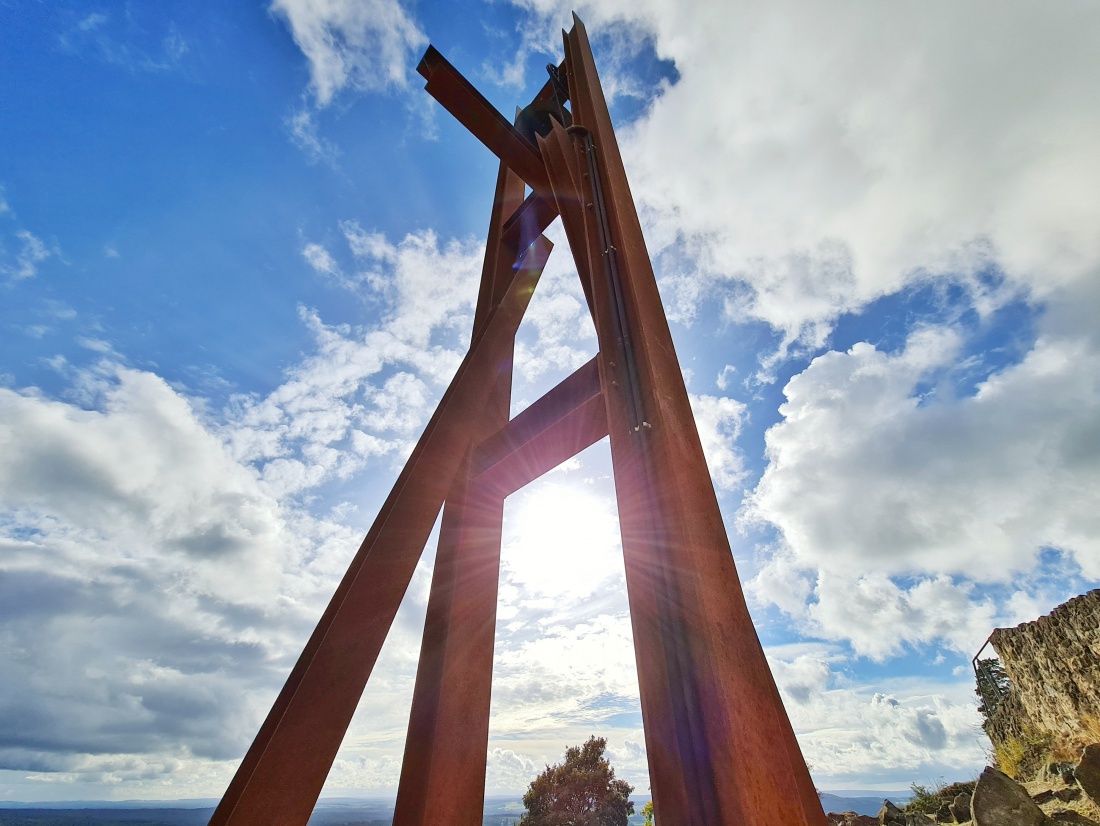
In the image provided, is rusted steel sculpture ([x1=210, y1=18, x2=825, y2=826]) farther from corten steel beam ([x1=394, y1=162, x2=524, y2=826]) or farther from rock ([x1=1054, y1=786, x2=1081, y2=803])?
rock ([x1=1054, y1=786, x2=1081, y2=803])

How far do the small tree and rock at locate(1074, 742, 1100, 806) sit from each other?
14.3 m

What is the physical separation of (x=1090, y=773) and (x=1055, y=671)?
169 inches

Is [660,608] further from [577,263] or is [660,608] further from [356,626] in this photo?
[577,263]

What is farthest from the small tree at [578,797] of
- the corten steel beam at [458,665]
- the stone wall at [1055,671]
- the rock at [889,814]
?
the corten steel beam at [458,665]

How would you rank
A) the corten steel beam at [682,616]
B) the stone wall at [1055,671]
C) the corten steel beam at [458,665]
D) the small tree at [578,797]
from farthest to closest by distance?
1. the small tree at [578,797]
2. the stone wall at [1055,671]
3. the corten steel beam at [458,665]
4. the corten steel beam at [682,616]

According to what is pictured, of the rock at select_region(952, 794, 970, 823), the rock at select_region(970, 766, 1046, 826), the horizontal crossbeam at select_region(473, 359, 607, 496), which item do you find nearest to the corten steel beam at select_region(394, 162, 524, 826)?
the horizontal crossbeam at select_region(473, 359, 607, 496)

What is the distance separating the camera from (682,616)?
3.86 feet

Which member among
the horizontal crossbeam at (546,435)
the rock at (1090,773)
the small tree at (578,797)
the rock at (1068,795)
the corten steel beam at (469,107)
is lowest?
the small tree at (578,797)

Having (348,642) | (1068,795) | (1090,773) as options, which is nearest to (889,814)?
(1068,795)

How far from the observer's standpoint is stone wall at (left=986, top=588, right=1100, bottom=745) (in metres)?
5.78

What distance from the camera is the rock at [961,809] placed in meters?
3.98

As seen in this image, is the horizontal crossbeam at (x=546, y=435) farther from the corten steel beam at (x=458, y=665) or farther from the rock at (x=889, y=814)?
the rock at (x=889, y=814)

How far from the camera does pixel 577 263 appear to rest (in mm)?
2619

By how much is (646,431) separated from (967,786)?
631cm
